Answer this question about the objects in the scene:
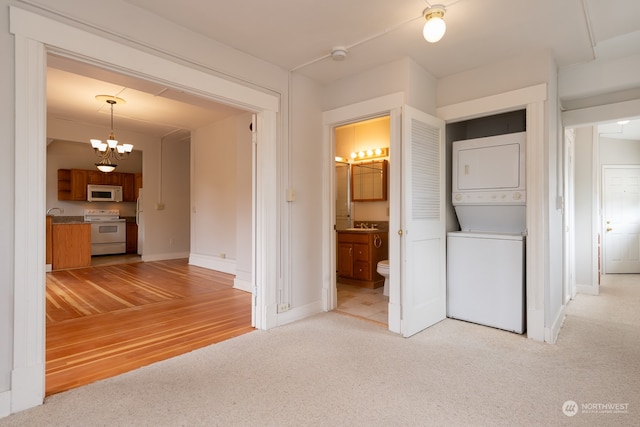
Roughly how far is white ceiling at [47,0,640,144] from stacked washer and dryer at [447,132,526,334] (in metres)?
0.83

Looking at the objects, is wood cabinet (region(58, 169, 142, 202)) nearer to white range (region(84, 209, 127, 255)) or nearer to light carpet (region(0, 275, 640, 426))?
white range (region(84, 209, 127, 255))

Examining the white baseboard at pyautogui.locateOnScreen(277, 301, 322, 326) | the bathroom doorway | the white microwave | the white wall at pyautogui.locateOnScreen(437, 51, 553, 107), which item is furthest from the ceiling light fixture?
the white microwave

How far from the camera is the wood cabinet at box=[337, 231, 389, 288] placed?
4737mm

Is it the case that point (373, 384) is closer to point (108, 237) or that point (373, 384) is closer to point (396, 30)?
point (396, 30)

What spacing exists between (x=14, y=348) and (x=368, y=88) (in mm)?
3270

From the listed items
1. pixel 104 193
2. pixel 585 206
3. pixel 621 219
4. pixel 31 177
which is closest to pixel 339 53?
pixel 31 177

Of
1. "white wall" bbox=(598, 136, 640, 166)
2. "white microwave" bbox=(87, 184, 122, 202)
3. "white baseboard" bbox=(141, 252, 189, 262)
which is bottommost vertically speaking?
"white baseboard" bbox=(141, 252, 189, 262)

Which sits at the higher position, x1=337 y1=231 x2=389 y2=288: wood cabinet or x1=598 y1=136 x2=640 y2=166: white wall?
x1=598 y1=136 x2=640 y2=166: white wall

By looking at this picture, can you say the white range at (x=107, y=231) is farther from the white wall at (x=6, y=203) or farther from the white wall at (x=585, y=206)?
the white wall at (x=585, y=206)

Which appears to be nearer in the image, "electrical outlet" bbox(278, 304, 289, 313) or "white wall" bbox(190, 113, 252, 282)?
"electrical outlet" bbox(278, 304, 289, 313)

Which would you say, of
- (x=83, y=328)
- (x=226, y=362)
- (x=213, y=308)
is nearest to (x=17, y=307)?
(x=226, y=362)

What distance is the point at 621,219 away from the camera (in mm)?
6262

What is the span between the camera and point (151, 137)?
7.21 m

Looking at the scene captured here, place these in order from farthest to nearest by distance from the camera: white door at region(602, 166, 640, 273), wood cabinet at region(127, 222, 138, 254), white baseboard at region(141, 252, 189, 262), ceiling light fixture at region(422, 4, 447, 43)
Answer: wood cabinet at region(127, 222, 138, 254) → white baseboard at region(141, 252, 189, 262) → white door at region(602, 166, 640, 273) → ceiling light fixture at region(422, 4, 447, 43)
